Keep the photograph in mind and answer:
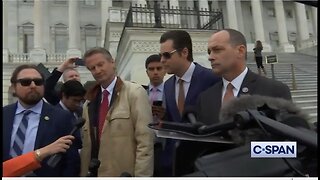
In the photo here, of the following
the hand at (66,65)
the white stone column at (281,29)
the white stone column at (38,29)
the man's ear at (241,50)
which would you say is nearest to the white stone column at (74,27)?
the white stone column at (38,29)

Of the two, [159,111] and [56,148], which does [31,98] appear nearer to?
[56,148]

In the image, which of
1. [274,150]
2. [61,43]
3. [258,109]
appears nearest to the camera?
[274,150]

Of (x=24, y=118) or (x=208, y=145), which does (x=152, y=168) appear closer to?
(x=24, y=118)

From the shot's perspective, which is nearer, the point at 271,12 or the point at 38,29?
the point at 38,29

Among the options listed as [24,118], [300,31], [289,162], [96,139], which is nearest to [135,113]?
[96,139]

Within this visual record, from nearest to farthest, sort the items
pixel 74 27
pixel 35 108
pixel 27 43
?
pixel 35 108
pixel 74 27
pixel 27 43

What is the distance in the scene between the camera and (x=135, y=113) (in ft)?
9.44

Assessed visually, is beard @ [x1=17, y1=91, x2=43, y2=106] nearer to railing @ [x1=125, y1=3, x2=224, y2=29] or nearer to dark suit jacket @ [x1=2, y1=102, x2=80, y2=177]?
dark suit jacket @ [x1=2, y1=102, x2=80, y2=177]

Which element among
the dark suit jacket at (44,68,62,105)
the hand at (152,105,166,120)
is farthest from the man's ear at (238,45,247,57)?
the dark suit jacket at (44,68,62,105)

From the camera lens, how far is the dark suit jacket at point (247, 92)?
2424 mm

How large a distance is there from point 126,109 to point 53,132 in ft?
1.83

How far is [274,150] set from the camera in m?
1.45

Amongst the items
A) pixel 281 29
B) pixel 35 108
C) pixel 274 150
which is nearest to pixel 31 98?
pixel 35 108

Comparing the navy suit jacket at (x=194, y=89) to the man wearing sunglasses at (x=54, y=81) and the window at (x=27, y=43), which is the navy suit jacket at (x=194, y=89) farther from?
the window at (x=27, y=43)
